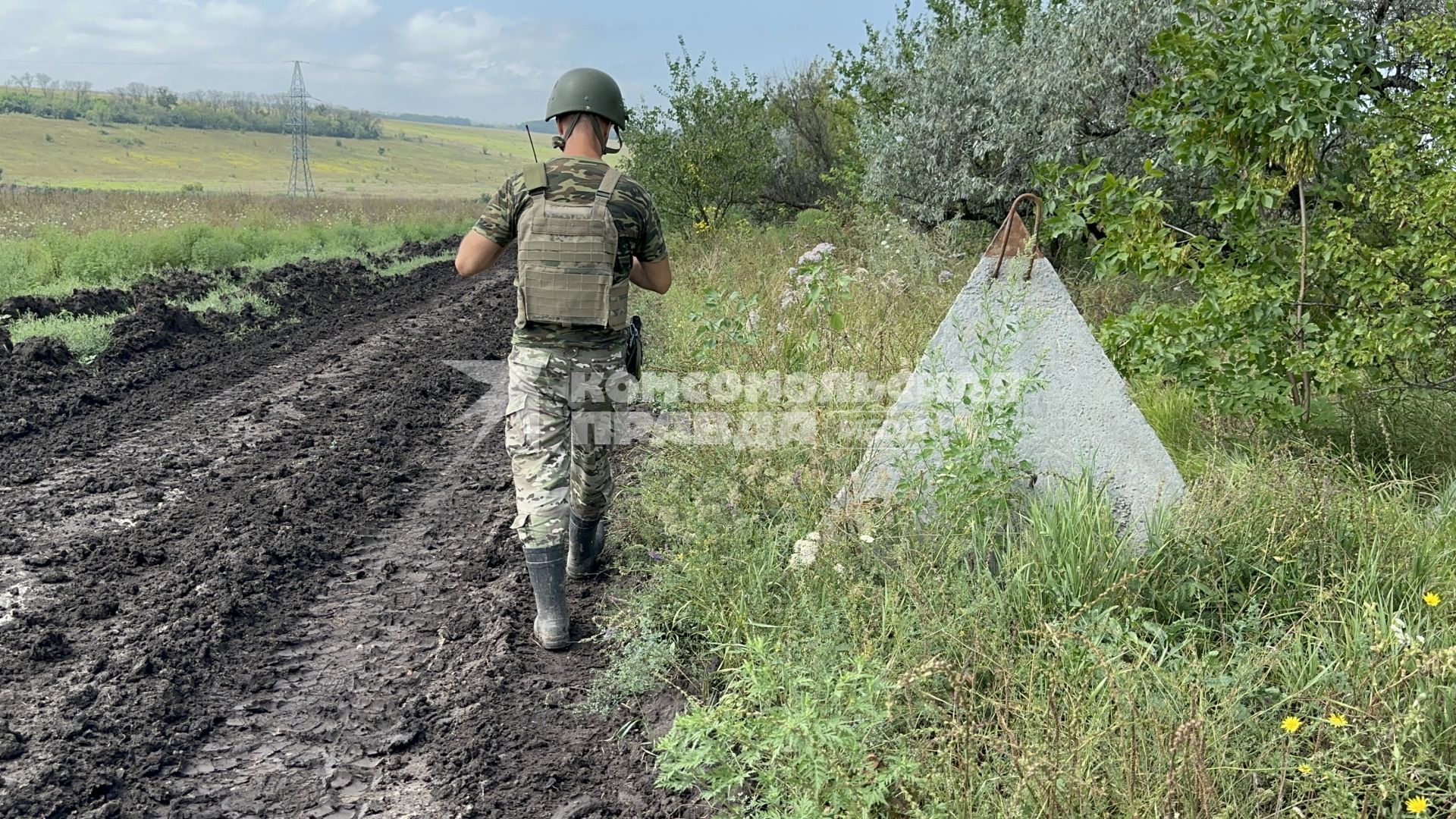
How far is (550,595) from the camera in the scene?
144 inches

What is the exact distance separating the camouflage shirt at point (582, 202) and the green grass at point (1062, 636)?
827mm

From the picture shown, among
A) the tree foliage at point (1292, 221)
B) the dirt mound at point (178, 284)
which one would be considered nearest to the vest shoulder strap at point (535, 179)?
the tree foliage at point (1292, 221)

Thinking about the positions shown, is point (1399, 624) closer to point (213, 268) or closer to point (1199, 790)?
point (1199, 790)

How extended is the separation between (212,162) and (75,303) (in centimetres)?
9931

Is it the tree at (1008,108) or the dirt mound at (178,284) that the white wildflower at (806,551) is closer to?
the tree at (1008,108)

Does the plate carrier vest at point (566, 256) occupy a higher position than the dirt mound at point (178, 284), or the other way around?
the plate carrier vest at point (566, 256)

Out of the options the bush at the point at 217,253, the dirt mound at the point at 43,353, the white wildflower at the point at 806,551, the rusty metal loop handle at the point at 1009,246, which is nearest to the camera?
the white wildflower at the point at 806,551

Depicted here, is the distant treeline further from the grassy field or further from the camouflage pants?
the camouflage pants

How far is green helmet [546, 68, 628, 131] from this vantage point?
11.9 feet

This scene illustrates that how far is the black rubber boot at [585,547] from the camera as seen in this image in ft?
13.7

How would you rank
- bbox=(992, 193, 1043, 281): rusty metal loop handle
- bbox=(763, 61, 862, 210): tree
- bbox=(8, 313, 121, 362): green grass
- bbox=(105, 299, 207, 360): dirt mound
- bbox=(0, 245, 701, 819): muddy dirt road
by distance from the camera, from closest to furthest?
1. bbox=(0, 245, 701, 819): muddy dirt road
2. bbox=(992, 193, 1043, 281): rusty metal loop handle
3. bbox=(8, 313, 121, 362): green grass
4. bbox=(105, 299, 207, 360): dirt mound
5. bbox=(763, 61, 862, 210): tree

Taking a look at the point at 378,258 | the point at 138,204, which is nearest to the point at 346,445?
the point at 378,258

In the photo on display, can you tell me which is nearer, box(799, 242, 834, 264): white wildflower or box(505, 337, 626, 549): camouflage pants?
box(505, 337, 626, 549): camouflage pants

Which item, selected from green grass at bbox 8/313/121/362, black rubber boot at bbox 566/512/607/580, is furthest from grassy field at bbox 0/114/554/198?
black rubber boot at bbox 566/512/607/580
